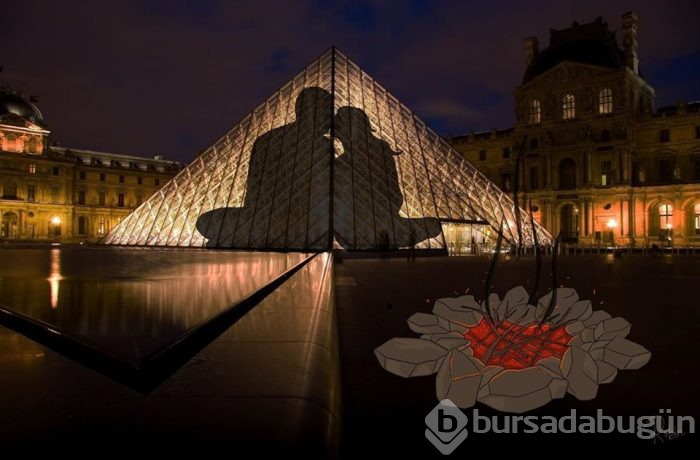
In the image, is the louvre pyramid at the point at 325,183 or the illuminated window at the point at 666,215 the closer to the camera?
the louvre pyramid at the point at 325,183

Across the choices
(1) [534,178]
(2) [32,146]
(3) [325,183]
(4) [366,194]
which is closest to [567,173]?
(1) [534,178]

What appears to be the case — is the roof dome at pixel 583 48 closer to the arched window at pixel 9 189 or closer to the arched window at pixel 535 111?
the arched window at pixel 535 111

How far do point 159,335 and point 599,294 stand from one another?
769 cm

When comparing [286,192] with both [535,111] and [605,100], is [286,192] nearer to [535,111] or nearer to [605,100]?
[535,111]

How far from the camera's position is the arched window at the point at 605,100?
157 ft

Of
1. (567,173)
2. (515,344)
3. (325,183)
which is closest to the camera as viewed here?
(515,344)

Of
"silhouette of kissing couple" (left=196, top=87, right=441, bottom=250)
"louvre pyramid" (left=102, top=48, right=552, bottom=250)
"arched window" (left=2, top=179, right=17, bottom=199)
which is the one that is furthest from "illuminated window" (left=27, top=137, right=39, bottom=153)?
"silhouette of kissing couple" (left=196, top=87, right=441, bottom=250)

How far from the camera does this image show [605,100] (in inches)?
1889

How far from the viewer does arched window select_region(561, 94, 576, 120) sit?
162 feet

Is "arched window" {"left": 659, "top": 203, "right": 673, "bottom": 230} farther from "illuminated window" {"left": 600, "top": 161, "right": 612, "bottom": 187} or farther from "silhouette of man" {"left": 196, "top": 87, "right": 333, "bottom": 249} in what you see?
"silhouette of man" {"left": 196, "top": 87, "right": 333, "bottom": 249}

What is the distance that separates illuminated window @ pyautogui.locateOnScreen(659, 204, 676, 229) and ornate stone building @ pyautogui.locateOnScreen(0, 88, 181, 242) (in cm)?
5747

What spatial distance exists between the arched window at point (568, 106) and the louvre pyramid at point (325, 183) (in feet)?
72.5

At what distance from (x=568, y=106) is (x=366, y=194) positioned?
110 ft

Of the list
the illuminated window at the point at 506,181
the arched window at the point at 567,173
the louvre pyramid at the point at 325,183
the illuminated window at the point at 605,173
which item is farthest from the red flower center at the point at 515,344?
the illuminated window at the point at 506,181
